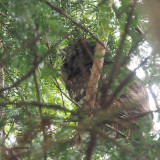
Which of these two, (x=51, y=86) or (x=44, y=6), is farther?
(x=51, y=86)

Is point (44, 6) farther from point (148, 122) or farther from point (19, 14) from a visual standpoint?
point (148, 122)

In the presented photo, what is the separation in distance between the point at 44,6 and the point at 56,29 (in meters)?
0.10

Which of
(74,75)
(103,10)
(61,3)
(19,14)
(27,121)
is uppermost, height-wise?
(61,3)

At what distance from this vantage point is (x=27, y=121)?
93 centimetres

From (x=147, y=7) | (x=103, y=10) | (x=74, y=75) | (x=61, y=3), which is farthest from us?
(x=74, y=75)

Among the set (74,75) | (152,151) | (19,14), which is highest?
(74,75)

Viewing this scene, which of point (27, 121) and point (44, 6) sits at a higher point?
point (44, 6)

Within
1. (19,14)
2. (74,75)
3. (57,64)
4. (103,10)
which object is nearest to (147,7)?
(19,14)

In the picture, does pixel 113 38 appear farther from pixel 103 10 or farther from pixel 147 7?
pixel 147 7

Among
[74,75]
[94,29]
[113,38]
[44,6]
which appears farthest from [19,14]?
[74,75]

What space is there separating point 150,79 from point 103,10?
0.47 metres

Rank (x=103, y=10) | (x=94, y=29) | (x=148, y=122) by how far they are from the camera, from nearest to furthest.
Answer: (x=148, y=122) → (x=103, y=10) → (x=94, y=29)

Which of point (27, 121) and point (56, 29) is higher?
point (56, 29)

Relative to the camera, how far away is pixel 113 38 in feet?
6.54
